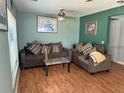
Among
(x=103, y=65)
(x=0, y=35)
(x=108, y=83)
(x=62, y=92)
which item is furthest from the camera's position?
(x=103, y=65)

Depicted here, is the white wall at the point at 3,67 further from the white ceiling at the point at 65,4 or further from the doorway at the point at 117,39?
the doorway at the point at 117,39

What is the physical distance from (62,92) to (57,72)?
1206mm

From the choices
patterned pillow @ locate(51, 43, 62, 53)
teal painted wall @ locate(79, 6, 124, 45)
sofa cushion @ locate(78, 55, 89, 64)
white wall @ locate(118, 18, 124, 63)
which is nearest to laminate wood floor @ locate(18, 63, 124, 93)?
sofa cushion @ locate(78, 55, 89, 64)

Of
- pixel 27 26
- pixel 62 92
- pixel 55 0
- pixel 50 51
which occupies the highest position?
pixel 55 0

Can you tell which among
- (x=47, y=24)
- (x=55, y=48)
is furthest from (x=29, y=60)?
(x=47, y=24)

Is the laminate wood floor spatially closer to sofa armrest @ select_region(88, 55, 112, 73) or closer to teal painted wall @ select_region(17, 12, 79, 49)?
sofa armrest @ select_region(88, 55, 112, 73)

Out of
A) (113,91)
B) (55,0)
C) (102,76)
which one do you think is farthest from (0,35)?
(102,76)

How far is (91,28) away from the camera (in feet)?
16.2

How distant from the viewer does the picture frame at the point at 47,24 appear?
5.00 metres

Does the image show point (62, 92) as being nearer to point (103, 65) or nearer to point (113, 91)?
point (113, 91)

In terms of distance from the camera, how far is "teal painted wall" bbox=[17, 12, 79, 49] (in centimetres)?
471

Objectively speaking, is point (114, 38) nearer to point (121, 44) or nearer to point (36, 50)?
point (121, 44)

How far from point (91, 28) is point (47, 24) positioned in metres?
2.22

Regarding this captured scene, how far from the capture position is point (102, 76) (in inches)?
128
